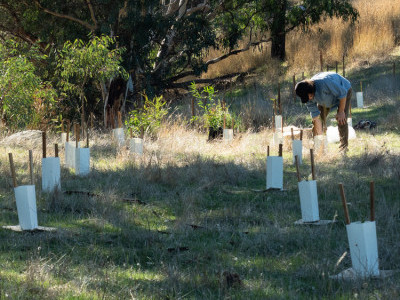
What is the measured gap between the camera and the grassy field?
402 centimetres

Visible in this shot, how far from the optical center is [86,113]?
1725 cm

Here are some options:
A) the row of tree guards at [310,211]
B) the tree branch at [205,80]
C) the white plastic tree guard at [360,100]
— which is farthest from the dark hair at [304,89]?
the tree branch at [205,80]

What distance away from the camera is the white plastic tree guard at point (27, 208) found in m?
5.31

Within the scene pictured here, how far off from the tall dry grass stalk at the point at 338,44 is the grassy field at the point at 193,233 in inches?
433

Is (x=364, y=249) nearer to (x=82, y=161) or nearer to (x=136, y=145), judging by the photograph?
(x=82, y=161)

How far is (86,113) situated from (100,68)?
10.2 ft

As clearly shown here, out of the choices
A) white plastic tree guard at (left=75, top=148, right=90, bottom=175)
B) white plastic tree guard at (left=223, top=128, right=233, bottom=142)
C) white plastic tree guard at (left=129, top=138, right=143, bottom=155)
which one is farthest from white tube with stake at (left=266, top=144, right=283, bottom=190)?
white plastic tree guard at (left=223, top=128, right=233, bottom=142)

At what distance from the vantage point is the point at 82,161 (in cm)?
816

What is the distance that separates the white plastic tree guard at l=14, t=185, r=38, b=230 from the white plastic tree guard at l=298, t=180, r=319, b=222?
221 centimetres

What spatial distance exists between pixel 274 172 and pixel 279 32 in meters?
14.7

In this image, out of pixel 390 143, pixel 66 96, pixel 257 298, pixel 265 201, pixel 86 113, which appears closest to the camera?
pixel 257 298

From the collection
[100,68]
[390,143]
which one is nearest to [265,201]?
[390,143]

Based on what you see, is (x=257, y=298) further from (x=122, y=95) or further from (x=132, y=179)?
(x=122, y=95)

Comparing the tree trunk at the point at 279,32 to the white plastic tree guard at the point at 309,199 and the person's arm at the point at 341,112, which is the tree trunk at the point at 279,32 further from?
the white plastic tree guard at the point at 309,199
